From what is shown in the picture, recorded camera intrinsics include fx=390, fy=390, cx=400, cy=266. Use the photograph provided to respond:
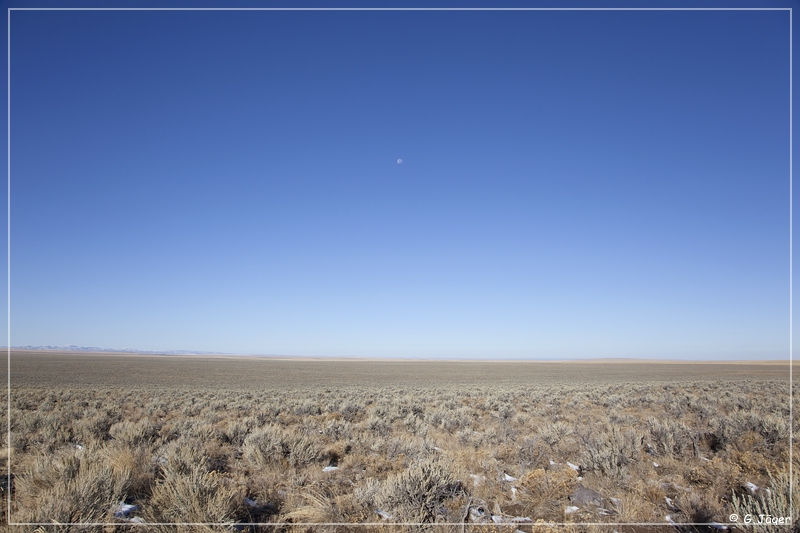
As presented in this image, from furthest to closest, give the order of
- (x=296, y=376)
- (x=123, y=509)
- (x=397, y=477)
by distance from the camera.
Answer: (x=296, y=376) < (x=397, y=477) < (x=123, y=509)

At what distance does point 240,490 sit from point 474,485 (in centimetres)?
368

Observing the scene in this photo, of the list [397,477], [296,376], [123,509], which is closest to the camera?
[123,509]

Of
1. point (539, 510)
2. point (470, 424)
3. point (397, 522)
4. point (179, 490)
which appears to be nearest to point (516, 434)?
point (470, 424)

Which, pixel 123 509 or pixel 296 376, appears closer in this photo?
pixel 123 509

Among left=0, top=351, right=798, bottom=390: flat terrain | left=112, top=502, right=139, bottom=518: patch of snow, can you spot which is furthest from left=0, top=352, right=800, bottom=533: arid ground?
left=0, top=351, right=798, bottom=390: flat terrain

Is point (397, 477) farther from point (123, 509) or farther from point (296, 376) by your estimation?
point (296, 376)

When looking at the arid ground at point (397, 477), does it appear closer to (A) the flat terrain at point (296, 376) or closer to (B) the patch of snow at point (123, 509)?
(B) the patch of snow at point (123, 509)

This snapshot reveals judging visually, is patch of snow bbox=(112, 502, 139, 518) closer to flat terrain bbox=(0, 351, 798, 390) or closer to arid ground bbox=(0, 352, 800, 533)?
arid ground bbox=(0, 352, 800, 533)

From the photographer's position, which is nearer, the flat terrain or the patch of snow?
the patch of snow

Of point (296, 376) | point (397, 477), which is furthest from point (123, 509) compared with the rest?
point (296, 376)

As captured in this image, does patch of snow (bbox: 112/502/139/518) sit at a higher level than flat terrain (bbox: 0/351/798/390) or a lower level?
higher

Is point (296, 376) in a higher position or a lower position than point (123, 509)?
lower

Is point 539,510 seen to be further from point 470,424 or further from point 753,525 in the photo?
point 470,424

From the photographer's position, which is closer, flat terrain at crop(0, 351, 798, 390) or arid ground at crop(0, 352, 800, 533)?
arid ground at crop(0, 352, 800, 533)
